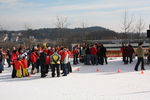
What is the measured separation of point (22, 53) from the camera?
1435 centimetres

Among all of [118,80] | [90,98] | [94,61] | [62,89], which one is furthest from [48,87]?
[94,61]

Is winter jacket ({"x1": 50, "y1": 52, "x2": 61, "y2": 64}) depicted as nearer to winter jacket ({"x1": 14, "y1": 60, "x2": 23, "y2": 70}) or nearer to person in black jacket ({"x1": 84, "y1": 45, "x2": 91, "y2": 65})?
winter jacket ({"x1": 14, "y1": 60, "x2": 23, "y2": 70})

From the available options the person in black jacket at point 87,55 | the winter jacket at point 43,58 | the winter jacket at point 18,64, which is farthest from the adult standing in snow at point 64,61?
the person in black jacket at point 87,55

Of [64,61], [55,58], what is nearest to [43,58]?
[55,58]

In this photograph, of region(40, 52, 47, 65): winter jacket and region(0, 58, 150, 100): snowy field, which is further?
region(40, 52, 47, 65): winter jacket

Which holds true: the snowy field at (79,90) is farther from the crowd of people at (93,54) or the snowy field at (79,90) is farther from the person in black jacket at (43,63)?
the crowd of people at (93,54)

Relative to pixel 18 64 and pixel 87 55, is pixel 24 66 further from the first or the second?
pixel 87 55

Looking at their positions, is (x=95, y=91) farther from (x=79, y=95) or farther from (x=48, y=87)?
(x=48, y=87)

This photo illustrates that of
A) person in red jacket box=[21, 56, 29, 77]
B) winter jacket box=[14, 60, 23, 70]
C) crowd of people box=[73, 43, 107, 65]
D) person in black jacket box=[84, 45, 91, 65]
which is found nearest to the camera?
winter jacket box=[14, 60, 23, 70]

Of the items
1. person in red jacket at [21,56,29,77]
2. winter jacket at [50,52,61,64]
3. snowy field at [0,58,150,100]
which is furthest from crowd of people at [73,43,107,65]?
snowy field at [0,58,150,100]

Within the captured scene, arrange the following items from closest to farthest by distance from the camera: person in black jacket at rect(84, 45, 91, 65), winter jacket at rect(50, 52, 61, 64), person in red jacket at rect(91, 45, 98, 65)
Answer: winter jacket at rect(50, 52, 61, 64) → person in red jacket at rect(91, 45, 98, 65) → person in black jacket at rect(84, 45, 91, 65)

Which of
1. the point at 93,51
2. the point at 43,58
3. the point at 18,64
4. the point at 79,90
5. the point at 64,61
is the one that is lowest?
the point at 79,90

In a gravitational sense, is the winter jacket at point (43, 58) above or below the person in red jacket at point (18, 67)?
above

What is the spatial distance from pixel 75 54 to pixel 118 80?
25.6 ft
